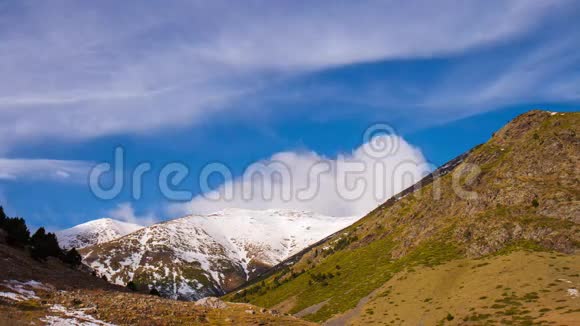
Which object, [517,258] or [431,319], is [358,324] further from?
[517,258]

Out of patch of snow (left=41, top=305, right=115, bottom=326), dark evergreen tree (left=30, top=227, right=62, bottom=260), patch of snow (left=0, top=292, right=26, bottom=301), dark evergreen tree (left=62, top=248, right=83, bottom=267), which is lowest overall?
patch of snow (left=41, top=305, right=115, bottom=326)

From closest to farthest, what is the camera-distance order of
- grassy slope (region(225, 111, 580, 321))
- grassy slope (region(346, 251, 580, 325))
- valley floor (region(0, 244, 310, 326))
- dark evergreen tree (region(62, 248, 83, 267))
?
valley floor (region(0, 244, 310, 326))
grassy slope (region(346, 251, 580, 325))
dark evergreen tree (region(62, 248, 83, 267))
grassy slope (region(225, 111, 580, 321))

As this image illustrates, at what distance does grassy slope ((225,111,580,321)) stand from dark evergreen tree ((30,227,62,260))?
85169 millimetres

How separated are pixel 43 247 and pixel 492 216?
128097 millimetres

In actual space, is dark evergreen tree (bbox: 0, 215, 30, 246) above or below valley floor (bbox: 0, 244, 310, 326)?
above

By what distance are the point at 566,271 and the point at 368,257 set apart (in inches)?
3821

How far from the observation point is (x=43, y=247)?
78250mm

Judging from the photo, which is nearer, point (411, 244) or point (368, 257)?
point (411, 244)

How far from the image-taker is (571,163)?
469 ft

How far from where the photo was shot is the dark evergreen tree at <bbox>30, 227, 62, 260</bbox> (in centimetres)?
7364

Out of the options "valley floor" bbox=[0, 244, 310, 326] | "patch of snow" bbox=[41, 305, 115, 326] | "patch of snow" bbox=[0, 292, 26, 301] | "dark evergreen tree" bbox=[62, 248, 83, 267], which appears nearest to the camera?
"patch of snow" bbox=[41, 305, 115, 326]

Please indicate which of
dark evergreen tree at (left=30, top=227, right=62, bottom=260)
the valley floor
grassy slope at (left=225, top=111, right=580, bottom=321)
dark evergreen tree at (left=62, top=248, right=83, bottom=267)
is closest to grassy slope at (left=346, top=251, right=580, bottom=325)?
grassy slope at (left=225, top=111, right=580, bottom=321)

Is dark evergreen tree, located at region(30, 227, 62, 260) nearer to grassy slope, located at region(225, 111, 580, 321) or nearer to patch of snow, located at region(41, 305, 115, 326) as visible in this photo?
patch of snow, located at region(41, 305, 115, 326)

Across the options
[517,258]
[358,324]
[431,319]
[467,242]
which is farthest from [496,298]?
[467,242]
